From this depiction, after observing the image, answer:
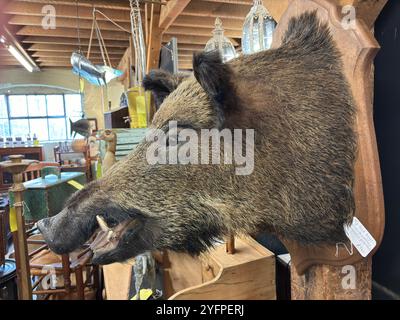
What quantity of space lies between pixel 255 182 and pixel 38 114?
8290 mm

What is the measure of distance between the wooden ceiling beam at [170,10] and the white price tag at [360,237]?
85.5 inches

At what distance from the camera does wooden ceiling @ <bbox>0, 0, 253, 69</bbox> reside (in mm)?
2596

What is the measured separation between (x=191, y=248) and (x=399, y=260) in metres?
0.34

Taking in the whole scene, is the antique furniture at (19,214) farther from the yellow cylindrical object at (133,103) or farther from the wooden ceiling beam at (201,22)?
the wooden ceiling beam at (201,22)

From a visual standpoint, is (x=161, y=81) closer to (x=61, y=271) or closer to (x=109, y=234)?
(x=109, y=234)

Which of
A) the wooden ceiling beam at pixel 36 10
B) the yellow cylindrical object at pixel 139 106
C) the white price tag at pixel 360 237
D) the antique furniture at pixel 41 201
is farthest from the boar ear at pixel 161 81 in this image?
the wooden ceiling beam at pixel 36 10

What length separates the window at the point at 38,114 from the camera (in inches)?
286

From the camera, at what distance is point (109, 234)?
425 mm

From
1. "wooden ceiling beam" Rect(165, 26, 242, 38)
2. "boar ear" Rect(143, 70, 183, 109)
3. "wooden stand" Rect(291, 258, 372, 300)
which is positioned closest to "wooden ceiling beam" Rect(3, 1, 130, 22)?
"wooden ceiling beam" Rect(165, 26, 242, 38)

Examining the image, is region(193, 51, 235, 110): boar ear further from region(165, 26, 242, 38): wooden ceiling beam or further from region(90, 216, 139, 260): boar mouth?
region(165, 26, 242, 38): wooden ceiling beam

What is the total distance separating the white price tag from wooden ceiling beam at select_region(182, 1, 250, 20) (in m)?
2.77

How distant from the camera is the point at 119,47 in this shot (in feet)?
14.9

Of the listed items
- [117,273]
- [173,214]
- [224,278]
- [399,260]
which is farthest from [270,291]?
[117,273]

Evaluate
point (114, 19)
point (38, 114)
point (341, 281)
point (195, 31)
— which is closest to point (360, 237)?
point (341, 281)
